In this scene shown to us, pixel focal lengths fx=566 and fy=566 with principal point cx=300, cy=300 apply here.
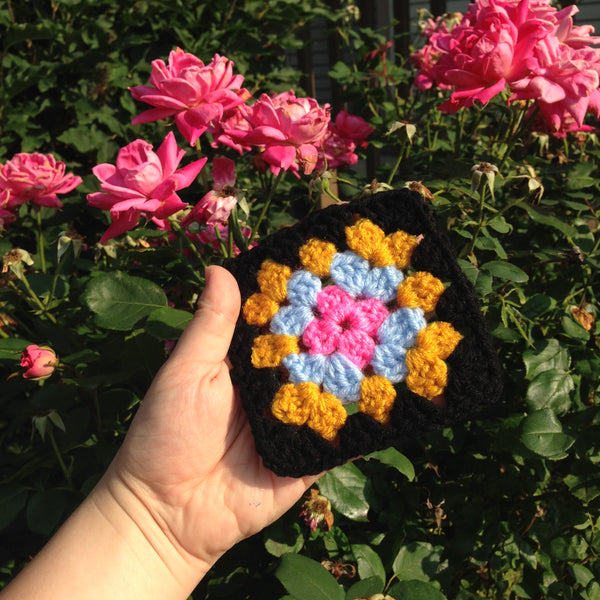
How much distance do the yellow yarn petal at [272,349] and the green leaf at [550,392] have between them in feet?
1.61

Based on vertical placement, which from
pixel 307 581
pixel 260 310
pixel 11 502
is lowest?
pixel 11 502

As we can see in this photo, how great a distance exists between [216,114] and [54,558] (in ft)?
2.68

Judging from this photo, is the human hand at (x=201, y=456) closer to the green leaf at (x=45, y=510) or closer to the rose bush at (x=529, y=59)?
the green leaf at (x=45, y=510)

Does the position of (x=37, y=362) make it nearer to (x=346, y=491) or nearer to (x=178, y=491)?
(x=178, y=491)

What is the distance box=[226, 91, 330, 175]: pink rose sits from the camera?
3.40ft

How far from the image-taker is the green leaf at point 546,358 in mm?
1141

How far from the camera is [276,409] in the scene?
3.07ft

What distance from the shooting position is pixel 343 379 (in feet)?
3.12

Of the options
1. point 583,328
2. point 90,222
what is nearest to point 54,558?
point 583,328

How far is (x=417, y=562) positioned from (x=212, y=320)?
707 millimetres

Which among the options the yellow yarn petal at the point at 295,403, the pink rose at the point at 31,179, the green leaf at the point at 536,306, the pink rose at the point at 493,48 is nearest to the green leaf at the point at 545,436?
the green leaf at the point at 536,306

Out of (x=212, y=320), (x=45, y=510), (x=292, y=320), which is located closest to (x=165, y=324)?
(x=212, y=320)

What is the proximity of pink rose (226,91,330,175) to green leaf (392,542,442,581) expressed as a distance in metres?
0.83

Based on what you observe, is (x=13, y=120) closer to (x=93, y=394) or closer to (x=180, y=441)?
(x=93, y=394)
